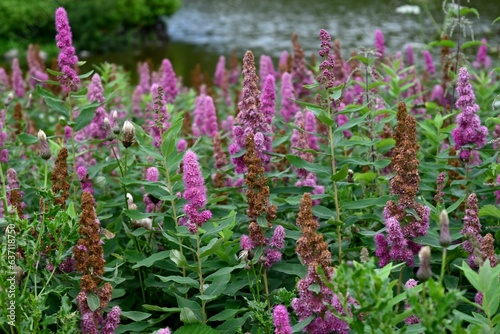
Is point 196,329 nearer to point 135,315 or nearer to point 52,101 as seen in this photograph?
point 135,315

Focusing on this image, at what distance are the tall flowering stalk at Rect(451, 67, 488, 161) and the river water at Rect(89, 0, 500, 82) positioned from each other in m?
10.6

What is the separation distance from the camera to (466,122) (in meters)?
3.03

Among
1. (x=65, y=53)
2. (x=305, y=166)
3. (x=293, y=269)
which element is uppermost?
(x=65, y=53)

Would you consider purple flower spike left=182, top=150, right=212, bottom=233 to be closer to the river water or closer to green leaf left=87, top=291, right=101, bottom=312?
green leaf left=87, top=291, right=101, bottom=312

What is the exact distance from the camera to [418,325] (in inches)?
85.4

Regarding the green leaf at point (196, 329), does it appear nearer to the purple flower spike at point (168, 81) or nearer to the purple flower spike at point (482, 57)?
the purple flower spike at point (168, 81)

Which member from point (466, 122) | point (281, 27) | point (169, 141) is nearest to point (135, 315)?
point (169, 141)

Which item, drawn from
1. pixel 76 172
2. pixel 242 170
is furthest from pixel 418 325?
pixel 76 172

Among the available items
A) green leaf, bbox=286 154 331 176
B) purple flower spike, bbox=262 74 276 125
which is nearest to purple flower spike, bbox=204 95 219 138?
purple flower spike, bbox=262 74 276 125

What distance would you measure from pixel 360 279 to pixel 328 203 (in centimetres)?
167

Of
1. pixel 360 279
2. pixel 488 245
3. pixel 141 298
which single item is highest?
pixel 360 279

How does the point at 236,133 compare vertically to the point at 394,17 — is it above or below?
above

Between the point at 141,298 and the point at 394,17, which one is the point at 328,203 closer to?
the point at 141,298

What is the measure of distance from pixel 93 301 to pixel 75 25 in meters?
18.1
